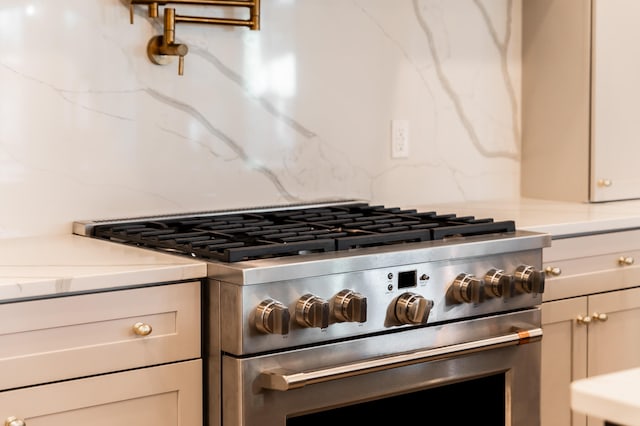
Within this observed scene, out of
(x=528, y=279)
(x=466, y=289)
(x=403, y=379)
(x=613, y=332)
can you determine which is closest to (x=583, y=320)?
(x=613, y=332)

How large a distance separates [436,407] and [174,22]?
43.6 inches

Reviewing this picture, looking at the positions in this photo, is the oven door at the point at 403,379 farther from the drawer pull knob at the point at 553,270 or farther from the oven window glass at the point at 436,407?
the drawer pull knob at the point at 553,270

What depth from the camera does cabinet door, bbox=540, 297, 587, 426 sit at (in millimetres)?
2660

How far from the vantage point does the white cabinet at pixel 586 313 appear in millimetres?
2652

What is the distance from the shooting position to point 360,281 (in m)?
2.04

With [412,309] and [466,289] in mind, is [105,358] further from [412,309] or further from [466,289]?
[466,289]

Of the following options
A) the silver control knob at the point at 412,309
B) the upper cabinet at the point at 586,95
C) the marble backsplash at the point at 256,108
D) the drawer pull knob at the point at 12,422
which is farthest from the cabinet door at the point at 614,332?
the drawer pull knob at the point at 12,422

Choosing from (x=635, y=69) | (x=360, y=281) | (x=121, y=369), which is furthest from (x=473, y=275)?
(x=635, y=69)

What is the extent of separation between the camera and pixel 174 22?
2.49m

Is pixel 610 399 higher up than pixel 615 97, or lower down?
lower down

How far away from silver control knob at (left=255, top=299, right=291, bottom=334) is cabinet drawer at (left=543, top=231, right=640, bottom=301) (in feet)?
3.14

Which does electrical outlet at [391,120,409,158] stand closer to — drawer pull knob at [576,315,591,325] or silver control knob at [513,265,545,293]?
drawer pull knob at [576,315,591,325]

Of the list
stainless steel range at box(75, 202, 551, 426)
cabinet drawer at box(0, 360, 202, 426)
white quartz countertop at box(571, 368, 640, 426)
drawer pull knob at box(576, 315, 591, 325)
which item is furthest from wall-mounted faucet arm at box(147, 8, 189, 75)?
white quartz countertop at box(571, 368, 640, 426)

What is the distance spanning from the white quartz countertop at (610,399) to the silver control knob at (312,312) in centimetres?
87
